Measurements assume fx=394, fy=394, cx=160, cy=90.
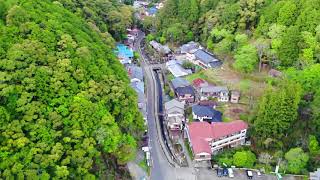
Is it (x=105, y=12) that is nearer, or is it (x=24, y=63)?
(x=24, y=63)

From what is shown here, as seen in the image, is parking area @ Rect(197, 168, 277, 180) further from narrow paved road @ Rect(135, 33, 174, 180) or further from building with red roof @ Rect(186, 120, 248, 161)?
narrow paved road @ Rect(135, 33, 174, 180)

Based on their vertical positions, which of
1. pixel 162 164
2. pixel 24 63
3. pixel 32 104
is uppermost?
pixel 24 63

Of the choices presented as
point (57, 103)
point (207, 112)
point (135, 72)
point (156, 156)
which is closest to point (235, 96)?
point (207, 112)

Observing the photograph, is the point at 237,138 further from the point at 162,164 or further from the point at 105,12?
the point at 105,12

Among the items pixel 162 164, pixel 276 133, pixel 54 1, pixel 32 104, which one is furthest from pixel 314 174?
pixel 54 1

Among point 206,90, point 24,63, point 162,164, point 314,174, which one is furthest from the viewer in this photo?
point 206,90

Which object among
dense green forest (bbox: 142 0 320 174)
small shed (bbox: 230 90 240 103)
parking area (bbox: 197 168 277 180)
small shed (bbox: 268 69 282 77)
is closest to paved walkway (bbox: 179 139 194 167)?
parking area (bbox: 197 168 277 180)
